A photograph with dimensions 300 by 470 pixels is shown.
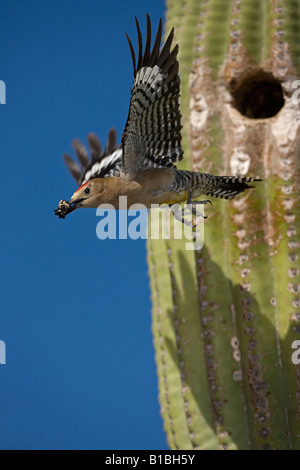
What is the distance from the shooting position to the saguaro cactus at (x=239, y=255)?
2.56 m

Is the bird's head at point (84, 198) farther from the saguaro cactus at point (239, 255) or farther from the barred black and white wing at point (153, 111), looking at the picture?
the saguaro cactus at point (239, 255)

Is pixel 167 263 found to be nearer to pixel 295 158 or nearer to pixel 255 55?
pixel 295 158

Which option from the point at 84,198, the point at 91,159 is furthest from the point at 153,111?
the point at 91,159

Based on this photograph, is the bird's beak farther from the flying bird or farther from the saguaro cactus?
the saguaro cactus

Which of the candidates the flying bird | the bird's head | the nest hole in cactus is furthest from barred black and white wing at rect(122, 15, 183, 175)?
the nest hole in cactus

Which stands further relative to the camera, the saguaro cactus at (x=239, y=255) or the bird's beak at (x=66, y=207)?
the saguaro cactus at (x=239, y=255)

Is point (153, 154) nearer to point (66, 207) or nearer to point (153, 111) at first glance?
point (153, 111)

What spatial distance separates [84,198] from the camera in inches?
85.1

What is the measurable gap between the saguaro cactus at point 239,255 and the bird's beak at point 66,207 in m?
0.66

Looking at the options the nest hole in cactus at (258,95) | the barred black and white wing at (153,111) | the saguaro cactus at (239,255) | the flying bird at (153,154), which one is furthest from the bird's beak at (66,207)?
the nest hole in cactus at (258,95)

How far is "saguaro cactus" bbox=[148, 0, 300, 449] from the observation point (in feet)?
8.40

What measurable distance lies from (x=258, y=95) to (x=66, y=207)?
1.04 m
